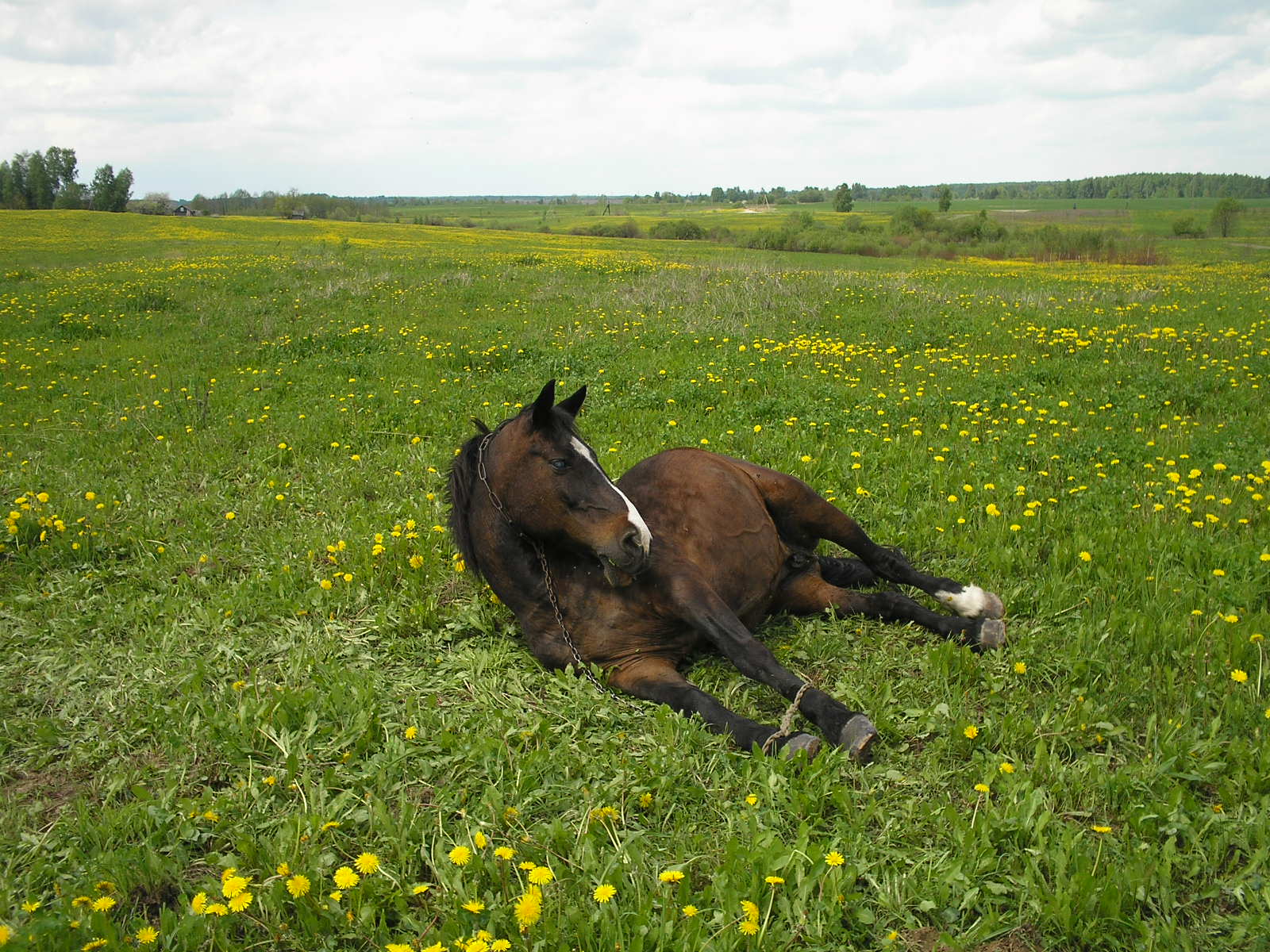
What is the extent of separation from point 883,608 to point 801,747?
1619mm

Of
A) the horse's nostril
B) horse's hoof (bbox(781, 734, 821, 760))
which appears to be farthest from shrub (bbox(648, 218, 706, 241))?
horse's hoof (bbox(781, 734, 821, 760))

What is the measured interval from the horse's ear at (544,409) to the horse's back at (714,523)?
86cm

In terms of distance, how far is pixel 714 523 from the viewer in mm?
4582

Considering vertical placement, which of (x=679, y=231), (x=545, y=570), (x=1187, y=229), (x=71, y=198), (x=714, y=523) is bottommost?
(x=545, y=570)

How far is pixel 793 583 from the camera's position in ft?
16.0

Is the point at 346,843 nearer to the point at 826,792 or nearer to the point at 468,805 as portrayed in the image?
the point at 468,805

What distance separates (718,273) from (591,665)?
17461 mm

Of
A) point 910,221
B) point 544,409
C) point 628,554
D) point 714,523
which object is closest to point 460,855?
point 628,554

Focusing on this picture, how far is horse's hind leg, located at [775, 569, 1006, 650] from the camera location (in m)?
4.21

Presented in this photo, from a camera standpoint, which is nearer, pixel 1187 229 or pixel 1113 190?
pixel 1187 229

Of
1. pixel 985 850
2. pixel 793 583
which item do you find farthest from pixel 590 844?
pixel 793 583

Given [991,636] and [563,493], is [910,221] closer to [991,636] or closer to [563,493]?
[991,636]

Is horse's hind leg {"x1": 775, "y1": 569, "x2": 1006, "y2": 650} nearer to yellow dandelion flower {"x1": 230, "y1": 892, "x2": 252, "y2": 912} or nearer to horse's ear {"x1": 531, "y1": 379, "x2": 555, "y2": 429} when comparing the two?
horse's ear {"x1": 531, "y1": 379, "x2": 555, "y2": 429}

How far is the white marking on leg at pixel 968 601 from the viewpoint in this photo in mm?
4484
